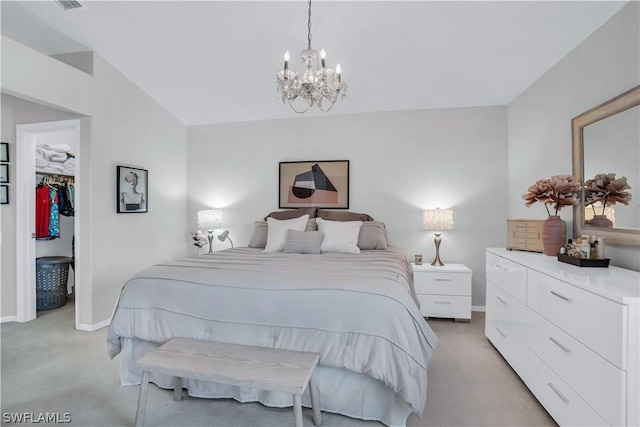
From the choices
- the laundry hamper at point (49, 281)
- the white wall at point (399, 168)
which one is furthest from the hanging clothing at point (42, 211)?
the white wall at point (399, 168)

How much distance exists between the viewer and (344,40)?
2.67 metres

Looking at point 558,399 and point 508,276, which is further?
point 508,276

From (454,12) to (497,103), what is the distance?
5.32 feet

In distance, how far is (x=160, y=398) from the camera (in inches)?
73.7

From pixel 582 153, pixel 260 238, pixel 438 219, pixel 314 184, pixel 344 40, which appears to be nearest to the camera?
pixel 582 153

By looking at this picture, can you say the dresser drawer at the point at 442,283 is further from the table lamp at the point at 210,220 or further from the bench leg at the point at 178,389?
the table lamp at the point at 210,220

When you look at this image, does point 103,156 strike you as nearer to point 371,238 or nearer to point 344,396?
point 371,238

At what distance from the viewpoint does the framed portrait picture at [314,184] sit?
155 inches

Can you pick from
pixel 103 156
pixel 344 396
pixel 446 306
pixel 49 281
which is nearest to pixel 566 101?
pixel 446 306

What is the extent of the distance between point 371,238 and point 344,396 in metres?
1.82

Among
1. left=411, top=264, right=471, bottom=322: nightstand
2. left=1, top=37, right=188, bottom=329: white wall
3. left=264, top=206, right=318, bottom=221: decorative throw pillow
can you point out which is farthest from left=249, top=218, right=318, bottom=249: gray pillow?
left=1, top=37, right=188, bottom=329: white wall

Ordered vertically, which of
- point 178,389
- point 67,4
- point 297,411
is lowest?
point 178,389

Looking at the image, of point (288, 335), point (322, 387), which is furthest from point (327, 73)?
point (322, 387)

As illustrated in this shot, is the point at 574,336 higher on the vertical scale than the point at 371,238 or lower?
lower
